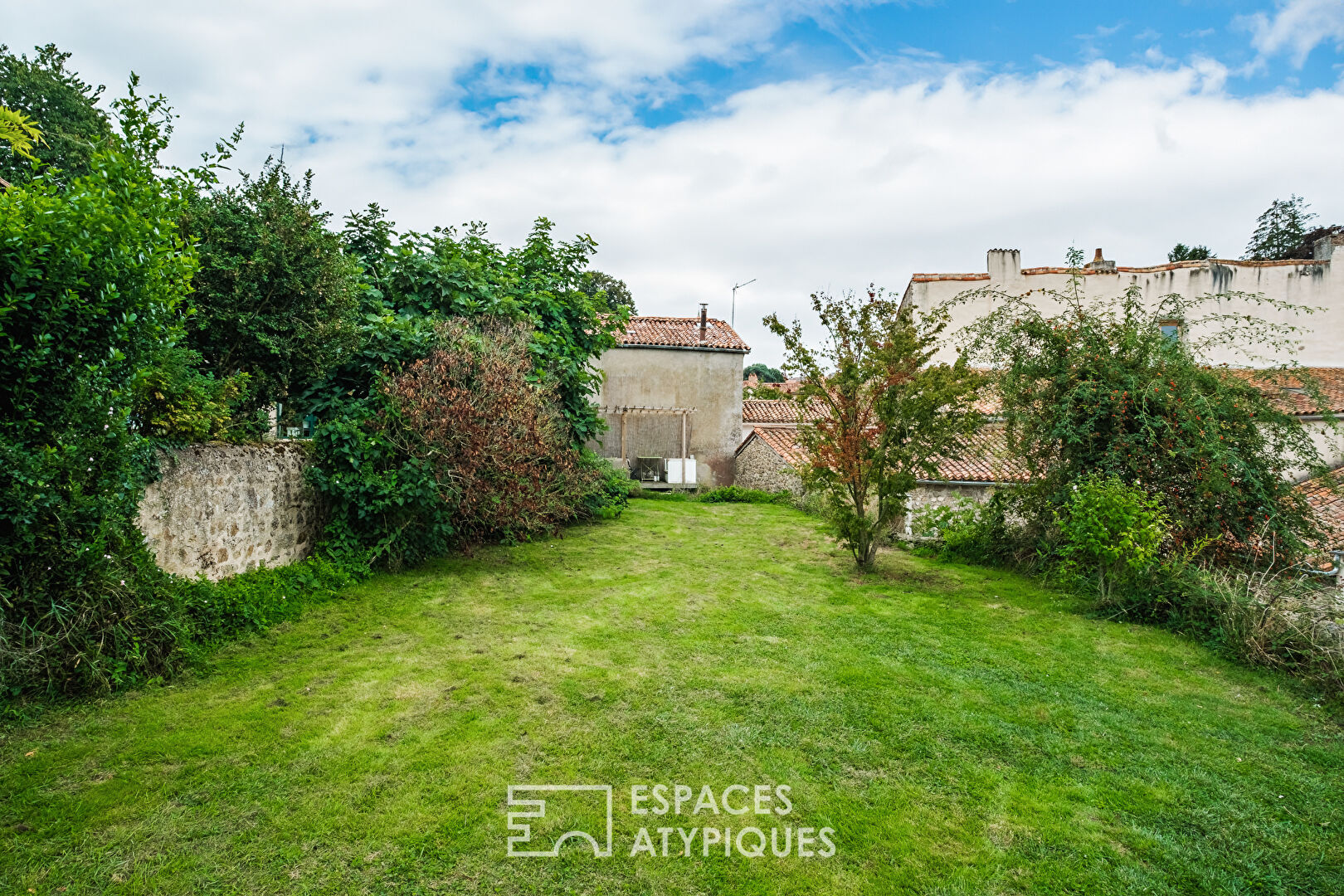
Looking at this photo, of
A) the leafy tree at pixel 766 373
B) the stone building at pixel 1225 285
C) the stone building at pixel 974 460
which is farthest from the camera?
the leafy tree at pixel 766 373

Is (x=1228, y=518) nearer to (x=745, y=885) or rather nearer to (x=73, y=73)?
(x=745, y=885)

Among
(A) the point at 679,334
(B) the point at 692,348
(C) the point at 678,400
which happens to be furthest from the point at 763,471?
(A) the point at 679,334

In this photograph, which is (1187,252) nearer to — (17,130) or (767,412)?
(767,412)

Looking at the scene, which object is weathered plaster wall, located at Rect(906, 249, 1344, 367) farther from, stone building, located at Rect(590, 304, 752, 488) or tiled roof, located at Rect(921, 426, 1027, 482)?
stone building, located at Rect(590, 304, 752, 488)

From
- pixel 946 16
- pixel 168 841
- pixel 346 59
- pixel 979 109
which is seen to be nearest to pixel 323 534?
pixel 168 841

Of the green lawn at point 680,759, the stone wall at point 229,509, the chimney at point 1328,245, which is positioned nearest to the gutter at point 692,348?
the stone wall at point 229,509

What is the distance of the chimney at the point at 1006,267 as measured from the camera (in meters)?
18.7

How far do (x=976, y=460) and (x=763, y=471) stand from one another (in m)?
7.73

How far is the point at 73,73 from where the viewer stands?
21.0 m

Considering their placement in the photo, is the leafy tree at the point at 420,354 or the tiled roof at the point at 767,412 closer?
the leafy tree at the point at 420,354

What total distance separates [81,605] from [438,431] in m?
3.63

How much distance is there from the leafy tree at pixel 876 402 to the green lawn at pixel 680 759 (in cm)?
259

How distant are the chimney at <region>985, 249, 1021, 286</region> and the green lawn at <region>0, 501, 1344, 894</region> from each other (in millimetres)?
14382

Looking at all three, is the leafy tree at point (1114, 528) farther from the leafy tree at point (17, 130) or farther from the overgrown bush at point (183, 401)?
the leafy tree at point (17, 130)
